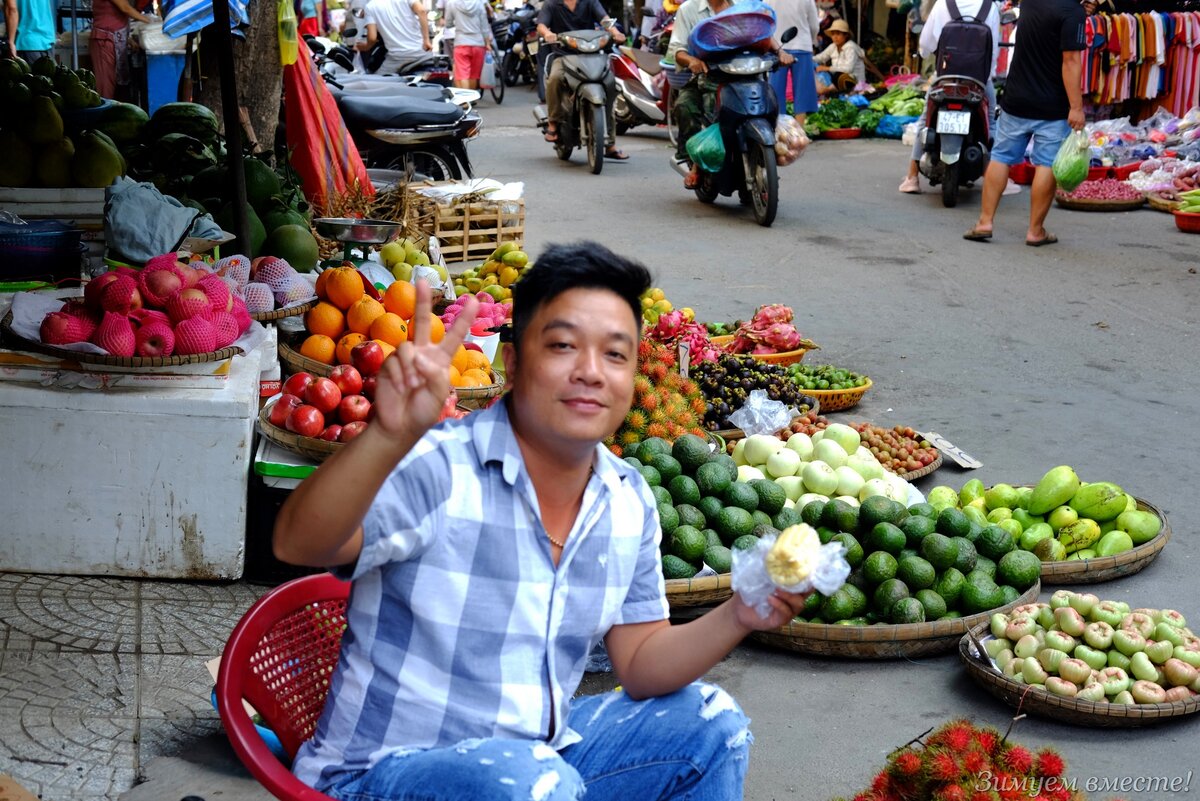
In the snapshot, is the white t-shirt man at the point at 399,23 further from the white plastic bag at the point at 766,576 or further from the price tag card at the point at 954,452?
Result: the white plastic bag at the point at 766,576

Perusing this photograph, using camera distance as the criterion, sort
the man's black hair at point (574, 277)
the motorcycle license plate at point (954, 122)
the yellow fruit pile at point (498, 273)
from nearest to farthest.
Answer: the man's black hair at point (574, 277) → the yellow fruit pile at point (498, 273) → the motorcycle license plate at point (954, 122)

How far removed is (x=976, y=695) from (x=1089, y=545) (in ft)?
3.31

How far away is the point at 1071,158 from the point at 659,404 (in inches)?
216

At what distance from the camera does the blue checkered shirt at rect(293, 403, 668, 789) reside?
5.99ft

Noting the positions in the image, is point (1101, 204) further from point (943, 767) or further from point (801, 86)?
point (943, 767)

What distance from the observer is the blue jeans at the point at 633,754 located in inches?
70.6

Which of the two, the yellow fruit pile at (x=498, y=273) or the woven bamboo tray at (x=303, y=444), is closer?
the woven bamboo tray at (x=303, y=444)

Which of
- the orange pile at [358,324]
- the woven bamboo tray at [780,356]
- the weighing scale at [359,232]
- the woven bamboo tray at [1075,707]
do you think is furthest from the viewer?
the woven bamboo tray at [780,356]

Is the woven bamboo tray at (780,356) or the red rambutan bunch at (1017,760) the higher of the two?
the red rambutan bunch at (1017,760)

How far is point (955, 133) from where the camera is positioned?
1048cm

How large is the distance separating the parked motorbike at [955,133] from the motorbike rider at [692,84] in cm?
135

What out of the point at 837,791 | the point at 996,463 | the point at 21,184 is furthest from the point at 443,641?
the point at 21,184

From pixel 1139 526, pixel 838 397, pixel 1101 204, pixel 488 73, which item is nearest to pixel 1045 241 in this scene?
pixel 1101 204

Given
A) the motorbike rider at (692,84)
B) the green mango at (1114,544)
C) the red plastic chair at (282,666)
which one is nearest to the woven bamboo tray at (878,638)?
the green mango at (1114,544)
